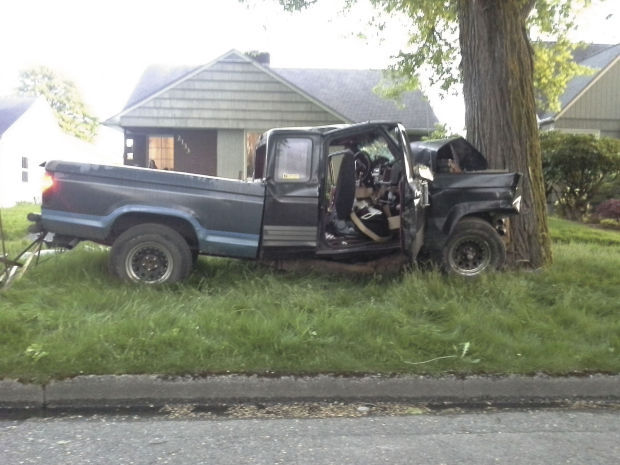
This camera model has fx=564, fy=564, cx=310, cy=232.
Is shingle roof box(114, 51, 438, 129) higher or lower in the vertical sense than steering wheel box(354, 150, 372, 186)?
higher

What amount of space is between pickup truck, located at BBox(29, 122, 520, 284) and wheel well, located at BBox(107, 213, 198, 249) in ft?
0.04

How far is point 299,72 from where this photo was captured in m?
19.6

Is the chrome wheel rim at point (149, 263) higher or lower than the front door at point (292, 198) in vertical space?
lower

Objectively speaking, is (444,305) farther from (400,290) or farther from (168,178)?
(168,178)

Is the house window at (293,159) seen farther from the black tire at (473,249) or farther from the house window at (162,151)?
the house window at (162,151)

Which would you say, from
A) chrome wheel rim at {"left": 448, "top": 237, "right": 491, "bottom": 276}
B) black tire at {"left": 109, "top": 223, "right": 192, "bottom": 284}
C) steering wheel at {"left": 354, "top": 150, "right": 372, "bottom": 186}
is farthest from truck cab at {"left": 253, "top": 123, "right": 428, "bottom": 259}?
black tire at {"left": 109, "top": 223, "right": 192, "bottom": 284}

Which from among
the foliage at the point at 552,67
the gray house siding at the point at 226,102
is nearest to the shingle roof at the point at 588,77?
the foliage at the point at 552,67

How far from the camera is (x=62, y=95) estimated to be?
5209 centimetres

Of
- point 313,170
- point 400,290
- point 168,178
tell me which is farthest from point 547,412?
point 168,178

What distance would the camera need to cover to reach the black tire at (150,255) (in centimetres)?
599

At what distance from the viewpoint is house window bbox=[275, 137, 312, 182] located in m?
6.20

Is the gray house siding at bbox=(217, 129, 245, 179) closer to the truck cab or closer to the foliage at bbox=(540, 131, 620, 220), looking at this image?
the foliage at bbox=(540, 131, 620, 220)

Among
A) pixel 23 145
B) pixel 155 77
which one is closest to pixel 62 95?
pixel 23 145

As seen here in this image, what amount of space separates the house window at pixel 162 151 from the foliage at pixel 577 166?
9.89m
